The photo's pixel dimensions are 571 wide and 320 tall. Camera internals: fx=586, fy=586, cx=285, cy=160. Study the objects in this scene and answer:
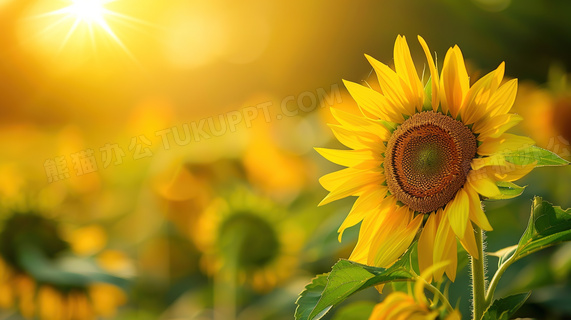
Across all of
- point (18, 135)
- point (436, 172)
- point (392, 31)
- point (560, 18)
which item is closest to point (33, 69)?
point (18, 135)

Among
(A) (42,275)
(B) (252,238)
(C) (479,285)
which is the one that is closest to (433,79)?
(C) (479,285)

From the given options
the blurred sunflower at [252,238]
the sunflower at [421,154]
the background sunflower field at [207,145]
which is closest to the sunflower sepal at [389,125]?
the sunflower at [421,154]

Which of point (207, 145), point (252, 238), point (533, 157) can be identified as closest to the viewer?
point (533, 157)

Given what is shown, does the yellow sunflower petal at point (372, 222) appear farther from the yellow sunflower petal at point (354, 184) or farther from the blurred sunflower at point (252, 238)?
the blurred sunflower at point (252, 238)

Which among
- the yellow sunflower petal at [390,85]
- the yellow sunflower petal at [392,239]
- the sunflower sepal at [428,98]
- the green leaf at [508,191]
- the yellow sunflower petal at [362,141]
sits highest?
the yellow sunflower petal at [390,85]

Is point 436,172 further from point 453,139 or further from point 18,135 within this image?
point 18,135

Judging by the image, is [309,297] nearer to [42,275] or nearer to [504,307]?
[504,307]

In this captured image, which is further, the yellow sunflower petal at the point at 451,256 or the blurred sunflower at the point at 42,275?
the blurred sunflower at the point at 42,275
